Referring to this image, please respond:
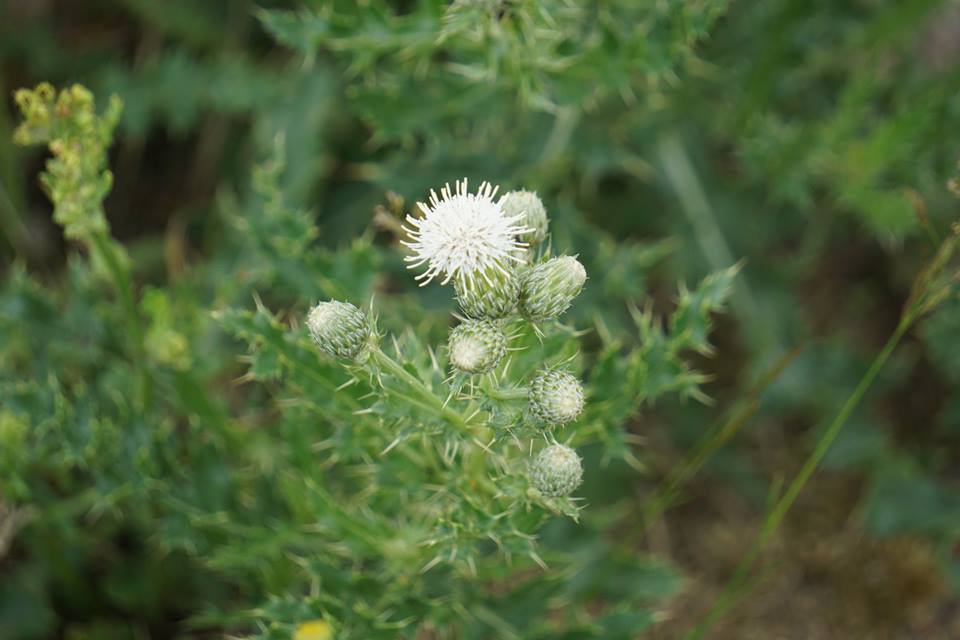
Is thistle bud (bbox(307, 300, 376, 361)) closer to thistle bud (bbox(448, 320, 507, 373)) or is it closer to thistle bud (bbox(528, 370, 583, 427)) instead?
thistle bud (bbox(448, 320, 507, 373))

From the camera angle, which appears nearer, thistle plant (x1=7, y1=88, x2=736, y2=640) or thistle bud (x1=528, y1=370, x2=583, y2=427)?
thistle bud (x1=528, y1=370, x2=583, y2=427)

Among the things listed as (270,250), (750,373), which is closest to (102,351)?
(270,250)

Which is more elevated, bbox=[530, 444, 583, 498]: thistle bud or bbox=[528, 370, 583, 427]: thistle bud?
bbox=[528, 370, 583, 427]: thistle bud

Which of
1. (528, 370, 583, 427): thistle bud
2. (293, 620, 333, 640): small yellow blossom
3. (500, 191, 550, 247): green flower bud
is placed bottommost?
(293, 620, 333, 640): small yellow blossom

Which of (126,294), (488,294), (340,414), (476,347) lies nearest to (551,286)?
(488,294)

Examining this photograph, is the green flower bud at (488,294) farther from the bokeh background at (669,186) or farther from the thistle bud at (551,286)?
the bokeh background at (669,186)

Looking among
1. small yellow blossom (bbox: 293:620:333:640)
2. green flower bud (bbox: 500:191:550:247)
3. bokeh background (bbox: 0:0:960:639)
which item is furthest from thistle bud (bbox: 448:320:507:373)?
bokeh background (bbox: 0:0:960:639)

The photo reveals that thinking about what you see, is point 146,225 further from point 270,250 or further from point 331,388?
point 331,388
